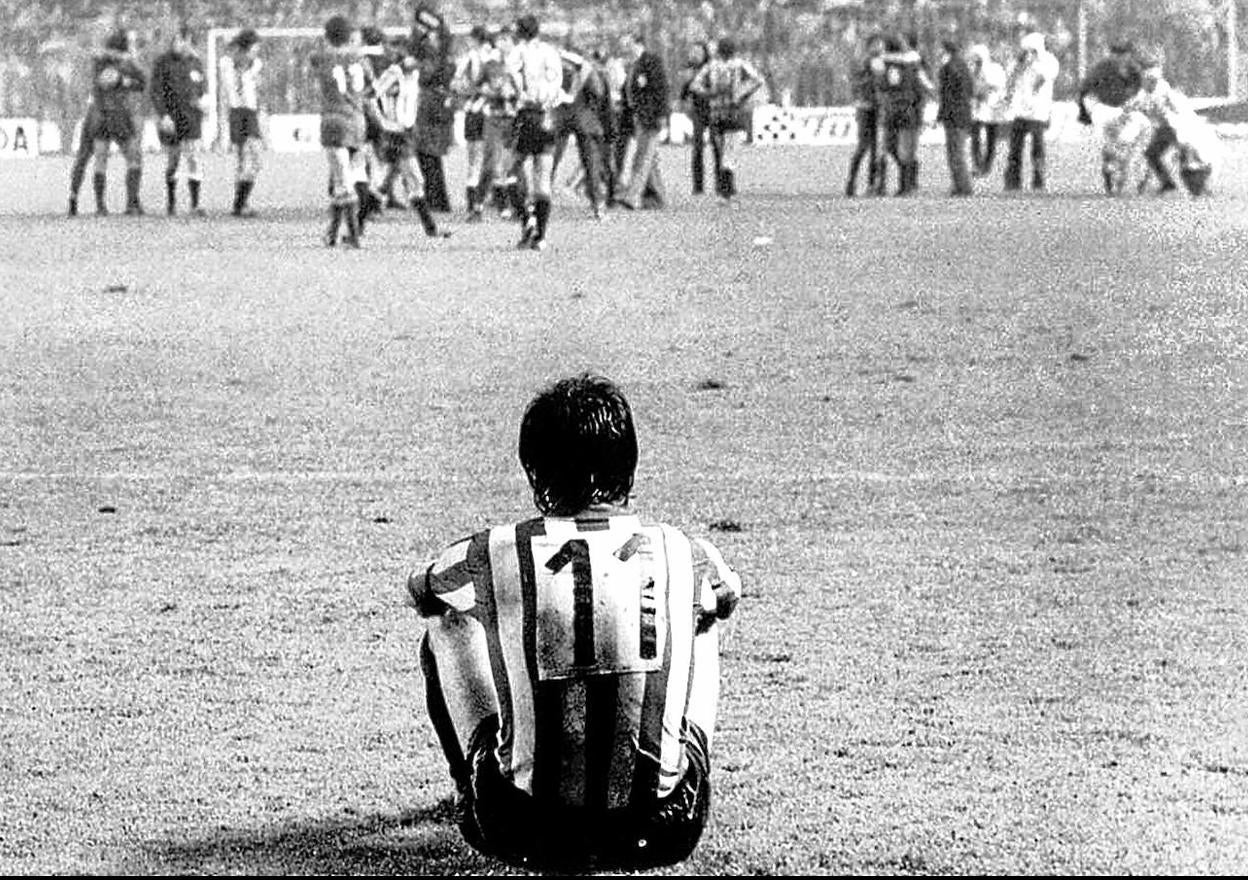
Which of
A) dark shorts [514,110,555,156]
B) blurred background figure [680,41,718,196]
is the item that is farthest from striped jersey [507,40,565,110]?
blurred background figure [680,41,718,196]

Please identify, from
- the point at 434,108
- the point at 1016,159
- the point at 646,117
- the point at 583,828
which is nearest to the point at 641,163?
the point at 646,117

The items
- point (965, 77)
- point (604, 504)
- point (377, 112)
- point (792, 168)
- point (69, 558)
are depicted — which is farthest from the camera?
point (792, 168)

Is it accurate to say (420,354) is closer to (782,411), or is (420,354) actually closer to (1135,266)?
(782,411)

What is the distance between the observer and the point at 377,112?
23.5 metres

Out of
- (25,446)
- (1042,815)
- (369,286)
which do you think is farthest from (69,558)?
(369,286)

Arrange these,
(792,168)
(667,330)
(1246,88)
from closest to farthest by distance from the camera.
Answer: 1. (667,330)
2. (792,168)
3. (1246,88)

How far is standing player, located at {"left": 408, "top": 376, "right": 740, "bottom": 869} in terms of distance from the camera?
444cm

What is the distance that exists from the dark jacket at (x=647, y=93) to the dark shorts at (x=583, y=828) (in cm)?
2431

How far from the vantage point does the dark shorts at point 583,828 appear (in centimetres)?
455

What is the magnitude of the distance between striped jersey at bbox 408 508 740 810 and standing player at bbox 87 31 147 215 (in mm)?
23638

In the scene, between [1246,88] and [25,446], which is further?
Answer: [1246,88]

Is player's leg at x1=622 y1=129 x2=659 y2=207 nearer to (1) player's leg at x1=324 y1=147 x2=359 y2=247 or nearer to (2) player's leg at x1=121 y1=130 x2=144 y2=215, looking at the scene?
(2) player's leg at x1=121 y1=130 x2=144 y2=215

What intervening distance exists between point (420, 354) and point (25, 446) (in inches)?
148

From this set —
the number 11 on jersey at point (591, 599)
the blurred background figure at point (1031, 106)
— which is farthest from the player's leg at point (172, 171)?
the number 11 on jersey at point (591, 599)
